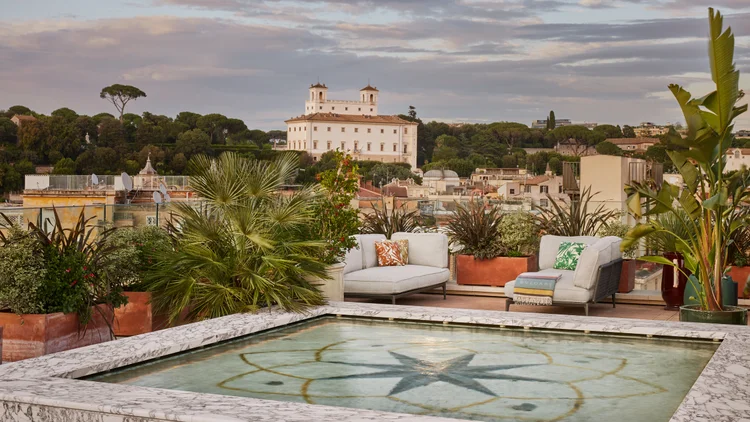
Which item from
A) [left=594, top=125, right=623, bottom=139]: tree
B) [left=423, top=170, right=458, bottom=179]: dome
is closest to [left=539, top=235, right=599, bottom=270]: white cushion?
[left=594, top=125, right=623, bottom=139]: tree

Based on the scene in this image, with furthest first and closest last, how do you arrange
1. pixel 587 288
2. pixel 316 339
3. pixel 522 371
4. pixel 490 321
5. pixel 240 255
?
pixel 587 288
pixel 240 255
pixel 490 321
pixel 316 339
pixel 522 371

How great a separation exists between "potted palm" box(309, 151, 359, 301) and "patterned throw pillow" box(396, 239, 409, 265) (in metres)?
1.06

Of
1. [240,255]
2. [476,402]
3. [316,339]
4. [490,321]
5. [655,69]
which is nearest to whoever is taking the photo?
[476,402]

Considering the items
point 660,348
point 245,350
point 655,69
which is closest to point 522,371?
point 660,348

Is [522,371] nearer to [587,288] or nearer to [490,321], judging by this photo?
[490,321]

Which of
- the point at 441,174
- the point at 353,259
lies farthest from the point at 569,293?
the point at 441,174

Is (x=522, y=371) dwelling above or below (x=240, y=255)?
below

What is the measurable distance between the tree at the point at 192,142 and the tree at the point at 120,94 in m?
7.52

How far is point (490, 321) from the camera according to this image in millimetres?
6297

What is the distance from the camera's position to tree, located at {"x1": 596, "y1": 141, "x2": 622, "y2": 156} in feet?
245

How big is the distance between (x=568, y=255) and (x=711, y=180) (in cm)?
203

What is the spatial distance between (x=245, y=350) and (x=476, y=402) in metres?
1.77

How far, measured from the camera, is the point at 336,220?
7.63 m

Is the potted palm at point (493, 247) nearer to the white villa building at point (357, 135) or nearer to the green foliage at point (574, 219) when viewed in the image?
the green foliage at point (574, 219)
